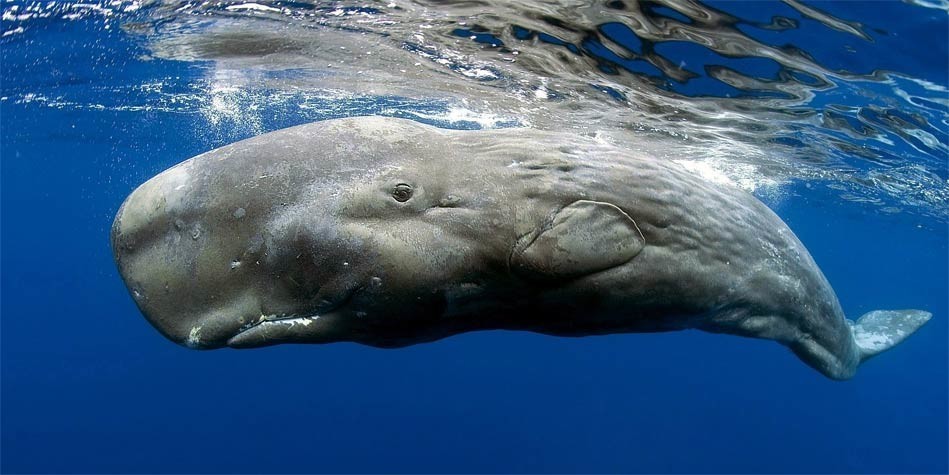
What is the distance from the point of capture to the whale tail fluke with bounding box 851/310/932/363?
733 centimetres

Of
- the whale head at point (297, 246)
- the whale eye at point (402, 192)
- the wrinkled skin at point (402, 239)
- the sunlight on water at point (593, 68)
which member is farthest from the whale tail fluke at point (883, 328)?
the whale eye at point (402, 192)

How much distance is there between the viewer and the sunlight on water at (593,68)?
9461 mm

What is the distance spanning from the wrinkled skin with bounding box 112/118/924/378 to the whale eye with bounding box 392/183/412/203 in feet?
0.03

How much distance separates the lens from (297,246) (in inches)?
122

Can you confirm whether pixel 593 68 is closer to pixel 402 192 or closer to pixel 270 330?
pixel 402 192

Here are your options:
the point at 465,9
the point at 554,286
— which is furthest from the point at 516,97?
the point at 554,286

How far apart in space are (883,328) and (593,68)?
6757mm

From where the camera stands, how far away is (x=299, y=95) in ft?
60.1

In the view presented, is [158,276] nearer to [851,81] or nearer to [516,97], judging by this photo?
[851,81]

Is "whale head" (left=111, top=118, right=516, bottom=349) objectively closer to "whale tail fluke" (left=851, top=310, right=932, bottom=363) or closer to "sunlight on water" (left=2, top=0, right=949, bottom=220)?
"whale tail fluke" (left=851, top=310, right=932, bottom=363)

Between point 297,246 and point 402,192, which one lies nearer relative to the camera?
point 297,246

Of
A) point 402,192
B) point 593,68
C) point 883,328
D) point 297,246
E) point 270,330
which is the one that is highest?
point 402,192

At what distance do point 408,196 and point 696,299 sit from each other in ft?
5.91

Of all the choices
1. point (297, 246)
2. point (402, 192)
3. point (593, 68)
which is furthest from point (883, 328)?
point (297, 246)
